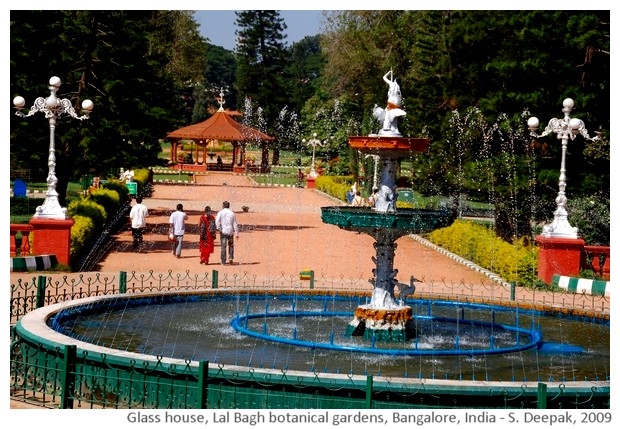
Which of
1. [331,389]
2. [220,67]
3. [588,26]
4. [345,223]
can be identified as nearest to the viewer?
[331,389]

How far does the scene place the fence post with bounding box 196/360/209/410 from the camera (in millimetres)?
9352

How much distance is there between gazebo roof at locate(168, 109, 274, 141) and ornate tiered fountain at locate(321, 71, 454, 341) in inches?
1952

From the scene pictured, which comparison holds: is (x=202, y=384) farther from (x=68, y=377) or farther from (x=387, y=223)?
(x=387, y=223)

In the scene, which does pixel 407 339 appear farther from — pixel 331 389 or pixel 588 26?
pixel 588 26

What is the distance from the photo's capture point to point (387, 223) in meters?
13.0

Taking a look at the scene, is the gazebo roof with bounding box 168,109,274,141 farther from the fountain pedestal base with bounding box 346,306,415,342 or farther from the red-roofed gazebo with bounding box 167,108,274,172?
the fountain pedestal base with bounding box 346,306,415,342

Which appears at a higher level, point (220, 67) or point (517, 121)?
point (220, 67)

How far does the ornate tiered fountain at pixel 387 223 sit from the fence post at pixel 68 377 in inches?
174

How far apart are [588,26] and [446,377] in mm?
18206

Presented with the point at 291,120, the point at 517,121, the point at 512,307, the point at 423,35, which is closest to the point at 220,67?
the point at 291,120

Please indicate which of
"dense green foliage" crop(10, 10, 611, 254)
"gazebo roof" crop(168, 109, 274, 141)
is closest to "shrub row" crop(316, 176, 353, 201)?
"dense green foliage" crop(10, 10, 611, 254)

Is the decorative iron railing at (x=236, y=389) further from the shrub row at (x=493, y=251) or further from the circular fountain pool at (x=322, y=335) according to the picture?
the shrub row at (x=493, y=251)

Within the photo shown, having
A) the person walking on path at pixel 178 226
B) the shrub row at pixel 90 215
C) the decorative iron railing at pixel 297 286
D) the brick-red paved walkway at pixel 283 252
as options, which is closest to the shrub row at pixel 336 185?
the brick-red paved walkway at pixel 283 252

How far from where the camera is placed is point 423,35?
42.0 meters
